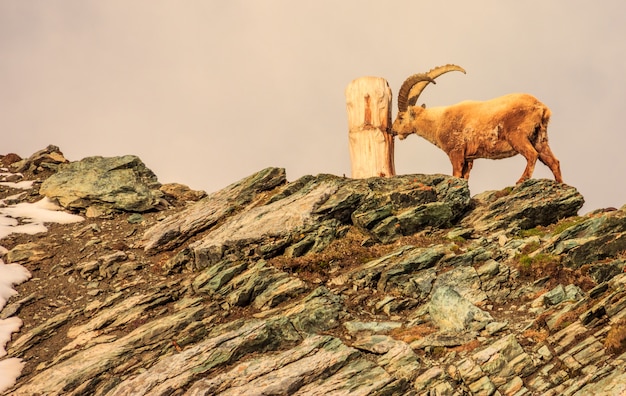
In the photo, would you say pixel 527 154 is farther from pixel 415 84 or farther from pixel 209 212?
pixel 209 212

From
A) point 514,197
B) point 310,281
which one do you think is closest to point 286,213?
point 310,281

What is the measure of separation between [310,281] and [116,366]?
5.17 m

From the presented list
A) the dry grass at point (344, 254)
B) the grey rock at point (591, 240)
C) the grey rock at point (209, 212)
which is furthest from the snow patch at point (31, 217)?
the grey rock at point (591, 240)

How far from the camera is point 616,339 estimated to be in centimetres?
1057

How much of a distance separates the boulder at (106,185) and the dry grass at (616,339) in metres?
16.5

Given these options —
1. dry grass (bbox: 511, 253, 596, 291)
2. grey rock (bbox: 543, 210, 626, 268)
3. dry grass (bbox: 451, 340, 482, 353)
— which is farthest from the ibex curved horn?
dry grass (bbox: 451, 340, 482, 353)

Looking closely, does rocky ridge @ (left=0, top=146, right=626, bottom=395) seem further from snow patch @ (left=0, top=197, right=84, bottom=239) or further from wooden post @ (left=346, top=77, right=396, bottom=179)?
wooden post @ (left=346, top=77, right=396, bottom=179)

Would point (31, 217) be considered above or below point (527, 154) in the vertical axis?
above

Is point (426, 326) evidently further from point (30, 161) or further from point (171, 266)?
point (30, 161)

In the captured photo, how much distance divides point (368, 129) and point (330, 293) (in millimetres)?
7532

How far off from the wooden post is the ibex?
218 cm

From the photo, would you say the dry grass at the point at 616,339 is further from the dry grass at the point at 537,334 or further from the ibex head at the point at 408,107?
the ibex head at the point at 408,107

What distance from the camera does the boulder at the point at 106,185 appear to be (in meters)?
22.0

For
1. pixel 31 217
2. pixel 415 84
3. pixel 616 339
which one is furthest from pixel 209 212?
pixel 616 339
